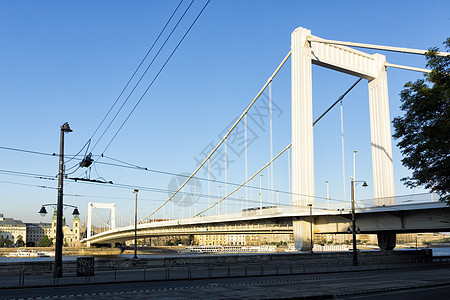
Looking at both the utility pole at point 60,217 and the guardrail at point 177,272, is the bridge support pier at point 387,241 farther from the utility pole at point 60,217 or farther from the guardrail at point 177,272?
the utility pole at point 60,217

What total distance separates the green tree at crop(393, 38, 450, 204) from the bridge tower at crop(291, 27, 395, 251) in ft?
46.9

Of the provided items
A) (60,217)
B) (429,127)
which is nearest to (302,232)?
(429,127)

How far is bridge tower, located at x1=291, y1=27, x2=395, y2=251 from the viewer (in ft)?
137

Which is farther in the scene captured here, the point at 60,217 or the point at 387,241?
the point at 387,241

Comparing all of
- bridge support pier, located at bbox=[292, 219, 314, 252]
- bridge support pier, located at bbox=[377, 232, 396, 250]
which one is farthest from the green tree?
bridge support pier, located at bbox=[377, 232, 396, 250]

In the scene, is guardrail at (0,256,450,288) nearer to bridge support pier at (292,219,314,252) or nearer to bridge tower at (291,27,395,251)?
bridge support pier at (292,219,314,252)

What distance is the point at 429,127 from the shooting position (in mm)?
24422

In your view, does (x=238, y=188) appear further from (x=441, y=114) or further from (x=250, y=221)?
(x=441, y=114)

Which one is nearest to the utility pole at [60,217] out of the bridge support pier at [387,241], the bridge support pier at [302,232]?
the bridge support pier at [302,232]

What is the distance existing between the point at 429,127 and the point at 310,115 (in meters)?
19.1

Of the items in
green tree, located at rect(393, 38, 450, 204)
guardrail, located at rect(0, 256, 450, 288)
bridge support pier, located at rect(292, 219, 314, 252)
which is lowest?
guardrail, located at rect(0, 256, 450, 288)

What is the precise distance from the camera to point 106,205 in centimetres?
15900

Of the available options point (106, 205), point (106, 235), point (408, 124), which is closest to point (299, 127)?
point (408, 124)

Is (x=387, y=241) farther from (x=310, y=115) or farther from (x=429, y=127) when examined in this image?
(x=429, y=127)
